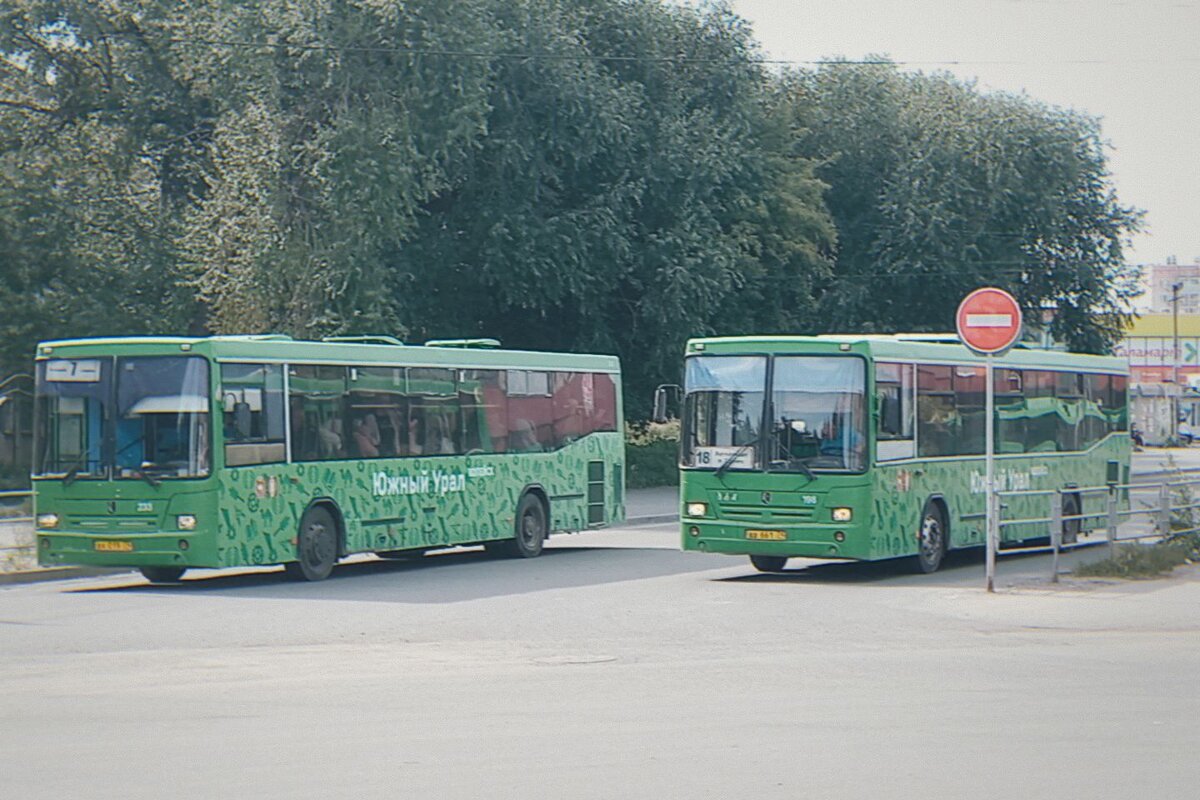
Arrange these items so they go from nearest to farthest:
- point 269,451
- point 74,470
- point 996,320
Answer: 1. point 996,320
2. point 74,470
3. point 269,451

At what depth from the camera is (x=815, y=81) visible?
58156 mm

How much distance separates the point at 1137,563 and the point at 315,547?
387 inches

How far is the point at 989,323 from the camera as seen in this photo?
19.7 metres

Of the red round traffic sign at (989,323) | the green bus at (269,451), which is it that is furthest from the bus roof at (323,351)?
the red round traffic sign at (989,323)

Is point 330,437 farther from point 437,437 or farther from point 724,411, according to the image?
point 724,411

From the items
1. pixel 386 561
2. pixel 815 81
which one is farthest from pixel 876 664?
pixel 815 81

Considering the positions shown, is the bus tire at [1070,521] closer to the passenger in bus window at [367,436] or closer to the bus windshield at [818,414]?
the bus windshield at [818,414]

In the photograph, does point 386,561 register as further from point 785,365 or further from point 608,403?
point 785,365

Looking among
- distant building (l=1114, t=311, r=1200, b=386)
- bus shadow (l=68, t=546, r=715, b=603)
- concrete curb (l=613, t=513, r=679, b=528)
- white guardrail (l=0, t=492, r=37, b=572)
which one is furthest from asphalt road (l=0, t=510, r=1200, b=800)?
distant building (l=1114, t=311, r=1200, b=386)

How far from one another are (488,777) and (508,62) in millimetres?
34673

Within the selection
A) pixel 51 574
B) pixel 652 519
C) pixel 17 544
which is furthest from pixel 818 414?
pixel 652 519

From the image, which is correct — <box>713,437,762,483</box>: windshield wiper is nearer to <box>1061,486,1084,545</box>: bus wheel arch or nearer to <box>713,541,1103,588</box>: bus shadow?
<box>713,541,1103,588</box>: bus shadow

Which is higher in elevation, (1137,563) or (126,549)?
(126,549)

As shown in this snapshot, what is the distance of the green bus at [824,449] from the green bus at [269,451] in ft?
12.6
